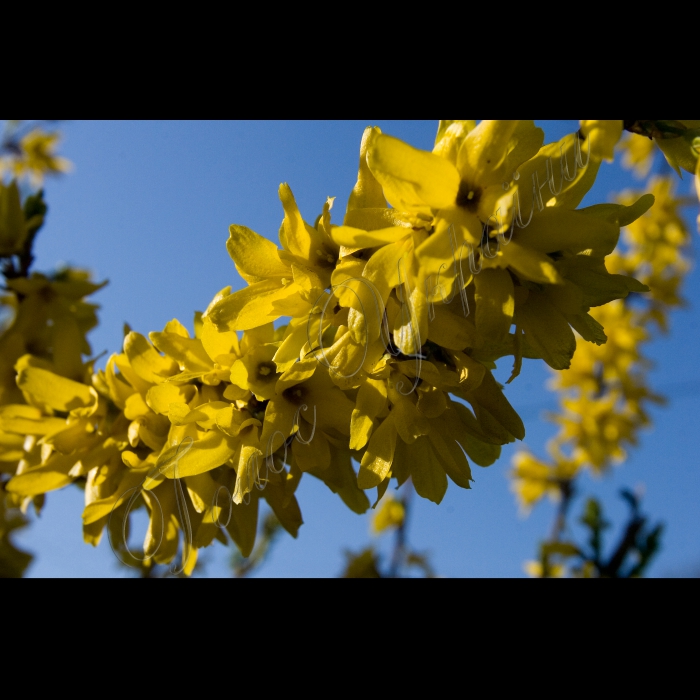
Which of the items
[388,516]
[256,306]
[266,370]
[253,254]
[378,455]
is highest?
[388,516]

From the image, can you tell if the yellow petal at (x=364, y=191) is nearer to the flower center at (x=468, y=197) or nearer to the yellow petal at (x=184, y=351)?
the flower center at (x=468, y=197)

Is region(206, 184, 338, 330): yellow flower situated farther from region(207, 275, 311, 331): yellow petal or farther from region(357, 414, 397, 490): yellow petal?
region(357, 414, 397, 490): yellow petal

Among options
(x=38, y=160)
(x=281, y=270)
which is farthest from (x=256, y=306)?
(x=38, y=160)

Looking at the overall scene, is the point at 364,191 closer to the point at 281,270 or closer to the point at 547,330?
the point at 281,270

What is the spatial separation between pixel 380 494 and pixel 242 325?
1.55 ft

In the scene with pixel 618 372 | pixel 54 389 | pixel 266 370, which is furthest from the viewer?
pixel 618 372

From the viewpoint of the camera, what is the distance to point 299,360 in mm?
1206

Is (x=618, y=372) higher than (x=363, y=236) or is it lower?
higher

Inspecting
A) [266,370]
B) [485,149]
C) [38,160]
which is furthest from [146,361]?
[38,160]

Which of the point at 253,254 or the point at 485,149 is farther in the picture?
the point at 253,254

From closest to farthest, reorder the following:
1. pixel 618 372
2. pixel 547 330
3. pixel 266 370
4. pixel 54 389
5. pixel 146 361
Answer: pixel 547 330 < pixel 266 370 < pixel 146 361 < pixel 54 389 < pixel 618 372
